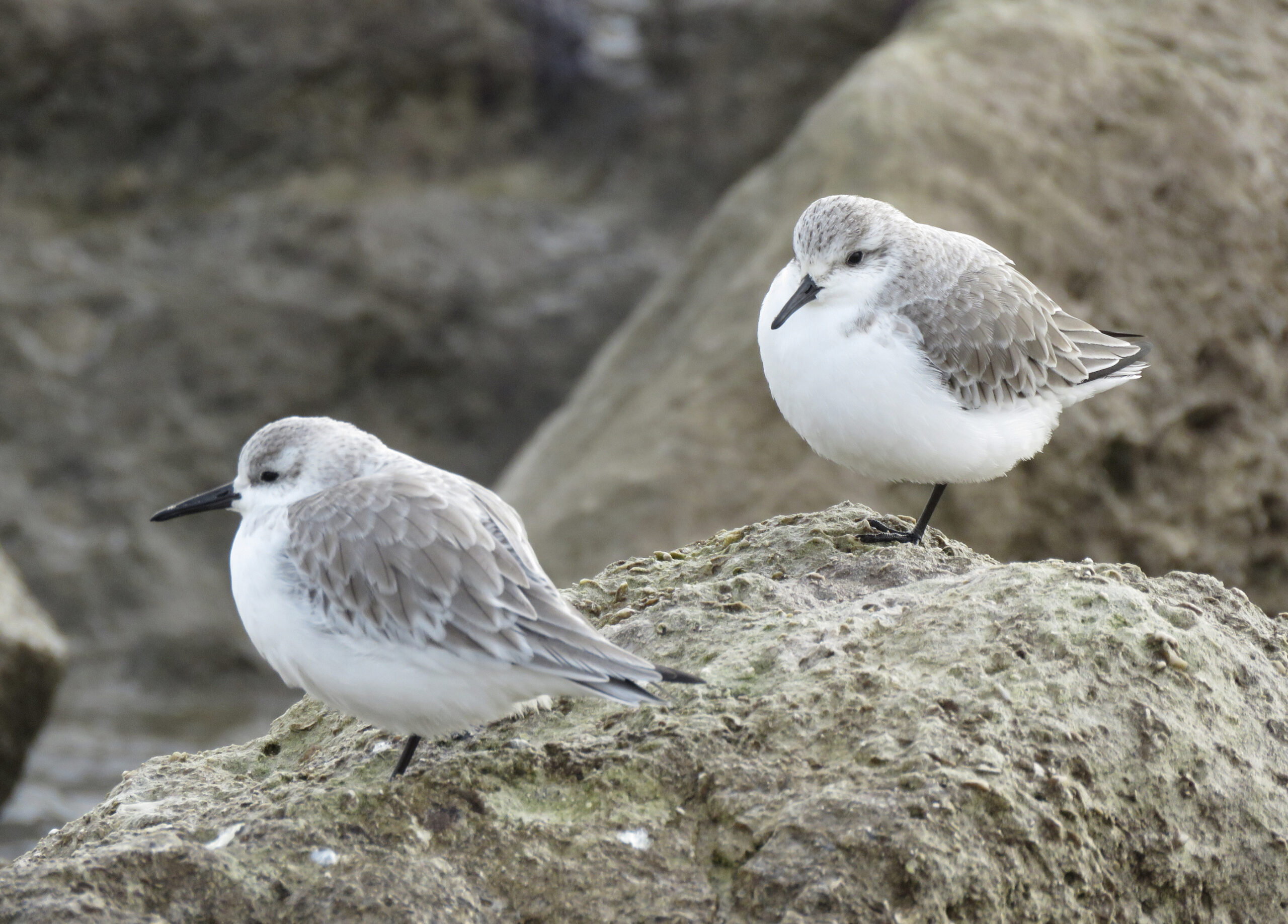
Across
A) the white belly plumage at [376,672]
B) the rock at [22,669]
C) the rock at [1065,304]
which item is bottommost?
the rock at [22,669]

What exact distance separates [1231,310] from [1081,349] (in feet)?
13.9

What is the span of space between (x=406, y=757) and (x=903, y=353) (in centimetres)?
267

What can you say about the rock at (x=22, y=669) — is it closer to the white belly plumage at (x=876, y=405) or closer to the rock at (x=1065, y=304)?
the rock at (x=1065, y=304)

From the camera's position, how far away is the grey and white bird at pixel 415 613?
4230 mm

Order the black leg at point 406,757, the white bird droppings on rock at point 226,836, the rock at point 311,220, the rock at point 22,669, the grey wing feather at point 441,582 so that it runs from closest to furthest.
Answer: the white bird droppings on rock at point 226,836 < the grey wing feather at point 441,582 < the black leg at point 406,757 < the rock at point 22,669 < the rock at point 311,220

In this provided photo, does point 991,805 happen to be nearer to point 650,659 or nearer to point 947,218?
point 650,659

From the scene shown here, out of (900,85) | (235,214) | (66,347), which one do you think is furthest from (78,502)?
(900,85)

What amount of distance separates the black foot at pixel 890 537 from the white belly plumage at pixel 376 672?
1.85m

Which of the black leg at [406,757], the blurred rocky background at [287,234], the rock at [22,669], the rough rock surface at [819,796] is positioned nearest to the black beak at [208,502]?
the rough rock surface at [819,796]

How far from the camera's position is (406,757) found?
4.45 m

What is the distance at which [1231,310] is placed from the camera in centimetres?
999

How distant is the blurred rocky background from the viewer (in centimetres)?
1288

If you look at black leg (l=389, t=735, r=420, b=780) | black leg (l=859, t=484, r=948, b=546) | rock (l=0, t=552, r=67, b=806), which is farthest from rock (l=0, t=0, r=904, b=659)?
black leg (l=389, t=735, r=420, b=780)

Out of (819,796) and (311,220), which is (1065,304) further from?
(311,220)
